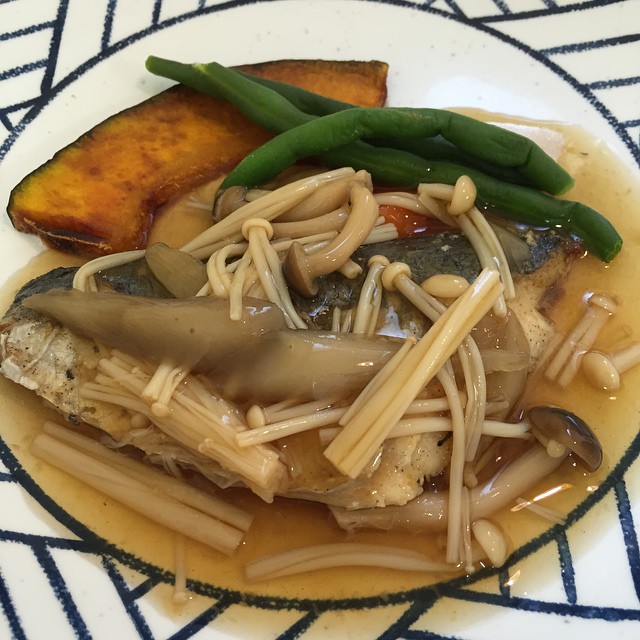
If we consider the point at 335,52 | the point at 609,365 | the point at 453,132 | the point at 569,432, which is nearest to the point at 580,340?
the point at 609,365

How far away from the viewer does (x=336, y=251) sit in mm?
2740

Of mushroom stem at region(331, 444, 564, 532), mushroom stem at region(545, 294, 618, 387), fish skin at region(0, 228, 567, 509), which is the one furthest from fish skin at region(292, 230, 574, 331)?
mushroom stem at region(331, 444, 564, 532)

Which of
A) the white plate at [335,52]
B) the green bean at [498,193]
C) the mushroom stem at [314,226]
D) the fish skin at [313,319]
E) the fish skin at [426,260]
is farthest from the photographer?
the white plate at [335,52]

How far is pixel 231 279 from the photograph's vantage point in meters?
2.66

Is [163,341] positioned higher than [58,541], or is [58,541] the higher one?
[163,341]

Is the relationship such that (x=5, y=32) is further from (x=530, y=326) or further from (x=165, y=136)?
(x=530, y=326)

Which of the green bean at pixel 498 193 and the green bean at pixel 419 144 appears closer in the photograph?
the green bean at pixel 498 193

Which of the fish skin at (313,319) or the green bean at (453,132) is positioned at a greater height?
the green bean at (453,132)

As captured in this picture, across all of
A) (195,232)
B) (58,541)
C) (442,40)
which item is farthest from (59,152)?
(442,40)

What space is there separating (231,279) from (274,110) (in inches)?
46.1

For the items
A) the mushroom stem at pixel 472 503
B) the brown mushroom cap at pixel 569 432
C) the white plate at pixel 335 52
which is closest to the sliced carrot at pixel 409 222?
the white plate at pixel 335 52

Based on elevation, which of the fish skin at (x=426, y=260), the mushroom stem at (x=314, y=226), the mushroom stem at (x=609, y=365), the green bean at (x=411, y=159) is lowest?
the mushroom stem at (x=609, y=365)

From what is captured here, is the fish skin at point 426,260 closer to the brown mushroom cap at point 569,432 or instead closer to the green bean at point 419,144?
the green bean at point 419,144

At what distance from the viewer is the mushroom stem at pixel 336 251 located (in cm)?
261
